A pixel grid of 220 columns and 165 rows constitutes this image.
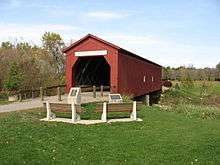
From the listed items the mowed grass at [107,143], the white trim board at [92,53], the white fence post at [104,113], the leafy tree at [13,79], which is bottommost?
the mowed grass at [107,143]

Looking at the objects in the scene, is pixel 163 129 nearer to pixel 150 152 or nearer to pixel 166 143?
pixel 166 143

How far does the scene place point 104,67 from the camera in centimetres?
3516

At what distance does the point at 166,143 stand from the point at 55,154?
2.90 meters

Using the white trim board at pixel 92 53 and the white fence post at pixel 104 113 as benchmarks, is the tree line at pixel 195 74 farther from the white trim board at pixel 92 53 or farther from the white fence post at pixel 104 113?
the white fence post at pixel 104 113

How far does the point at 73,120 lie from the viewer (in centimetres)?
1352

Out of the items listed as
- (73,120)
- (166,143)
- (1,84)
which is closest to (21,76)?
(1,84)

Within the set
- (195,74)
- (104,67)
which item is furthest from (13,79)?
(195,74)

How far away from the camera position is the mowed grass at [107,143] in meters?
8.55

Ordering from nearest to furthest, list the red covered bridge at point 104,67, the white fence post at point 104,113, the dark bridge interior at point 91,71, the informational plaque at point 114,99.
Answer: the white fence post at point 104,113
the informational plaque at point 114,99
the red covered bridge at point 104,67
the dark bridge interior at point 91,71

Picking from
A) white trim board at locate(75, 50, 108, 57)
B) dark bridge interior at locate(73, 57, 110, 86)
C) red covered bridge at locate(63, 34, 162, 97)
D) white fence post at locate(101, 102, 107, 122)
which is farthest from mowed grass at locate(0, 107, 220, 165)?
dark bridge interior at locate(73, 57, 110, 86)

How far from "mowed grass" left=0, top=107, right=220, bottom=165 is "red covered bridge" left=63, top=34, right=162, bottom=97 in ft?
42.0

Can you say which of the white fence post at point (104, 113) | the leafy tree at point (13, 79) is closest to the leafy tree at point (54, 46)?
the leafy tree at point (13, 79)

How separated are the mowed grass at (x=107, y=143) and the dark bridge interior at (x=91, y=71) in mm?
16561

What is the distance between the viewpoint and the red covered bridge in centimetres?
2616
